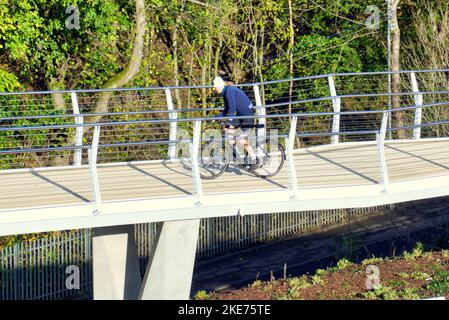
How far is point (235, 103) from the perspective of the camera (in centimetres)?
1803

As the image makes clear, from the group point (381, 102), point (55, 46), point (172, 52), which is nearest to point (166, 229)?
point (55, 46)

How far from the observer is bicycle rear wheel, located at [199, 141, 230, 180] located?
18172 mm

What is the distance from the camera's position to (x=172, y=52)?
34031mm

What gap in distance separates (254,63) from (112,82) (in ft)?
20.7

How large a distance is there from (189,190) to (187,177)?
1.25 metres

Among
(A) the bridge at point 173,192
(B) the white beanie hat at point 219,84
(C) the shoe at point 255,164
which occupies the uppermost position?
(B) the white beanie hat at point 219,84

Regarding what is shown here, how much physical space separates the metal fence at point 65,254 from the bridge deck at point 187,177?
491 cm

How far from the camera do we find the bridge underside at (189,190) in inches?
621

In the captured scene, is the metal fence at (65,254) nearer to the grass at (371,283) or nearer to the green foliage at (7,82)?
the green foliage at (7,82)

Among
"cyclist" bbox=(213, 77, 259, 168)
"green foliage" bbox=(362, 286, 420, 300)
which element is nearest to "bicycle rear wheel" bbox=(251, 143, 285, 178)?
"cyclist" bbox=(213, 77, 259, 168)

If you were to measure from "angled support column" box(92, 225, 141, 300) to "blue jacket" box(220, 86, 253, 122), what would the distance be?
2.45 metres

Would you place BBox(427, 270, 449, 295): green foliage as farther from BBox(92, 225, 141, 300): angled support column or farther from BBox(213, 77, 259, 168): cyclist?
BBox(92, 225, 141, 300): angled support column

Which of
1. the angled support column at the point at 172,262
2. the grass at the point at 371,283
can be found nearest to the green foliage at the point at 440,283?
the grass at the point at 371,283
